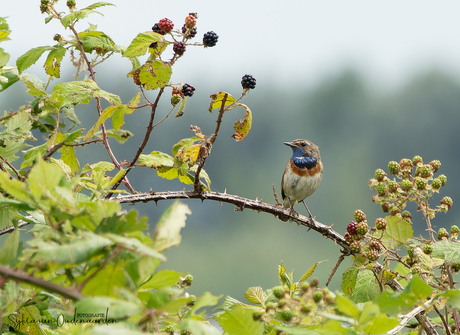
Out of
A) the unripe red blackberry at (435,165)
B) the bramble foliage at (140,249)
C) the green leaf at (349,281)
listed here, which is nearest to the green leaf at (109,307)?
the bramble foliage at (140,249)

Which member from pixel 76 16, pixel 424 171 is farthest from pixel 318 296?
pixel 76 16

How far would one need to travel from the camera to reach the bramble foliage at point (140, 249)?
2.71 feet

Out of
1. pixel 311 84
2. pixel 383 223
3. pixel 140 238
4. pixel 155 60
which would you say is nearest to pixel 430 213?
pixel 383 223

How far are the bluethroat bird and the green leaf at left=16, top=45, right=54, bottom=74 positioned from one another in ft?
11.0

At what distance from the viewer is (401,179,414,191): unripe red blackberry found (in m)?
2.17

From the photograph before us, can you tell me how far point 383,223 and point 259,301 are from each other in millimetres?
654

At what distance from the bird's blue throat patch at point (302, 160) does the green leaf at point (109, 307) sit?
4.71 meters

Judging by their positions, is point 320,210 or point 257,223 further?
point 257,223

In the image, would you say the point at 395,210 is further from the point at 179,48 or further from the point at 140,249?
the point at 140,249

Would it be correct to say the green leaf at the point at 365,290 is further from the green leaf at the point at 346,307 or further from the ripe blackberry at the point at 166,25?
the ripe blackberry at the point at 166,25

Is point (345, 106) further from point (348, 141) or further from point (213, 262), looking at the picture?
point (213, 262)

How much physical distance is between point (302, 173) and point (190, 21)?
3501 mm

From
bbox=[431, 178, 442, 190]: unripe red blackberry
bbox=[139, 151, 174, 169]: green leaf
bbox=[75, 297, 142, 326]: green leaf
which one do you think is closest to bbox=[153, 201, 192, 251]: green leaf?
bbox=[75, 297, 142, 326]: green leaf

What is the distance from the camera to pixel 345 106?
67.8m
